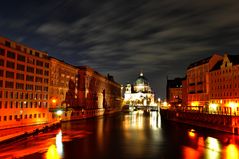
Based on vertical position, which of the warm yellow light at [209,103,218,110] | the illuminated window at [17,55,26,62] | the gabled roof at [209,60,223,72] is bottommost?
Answer: the warm yellow light at [209,103,218,110]

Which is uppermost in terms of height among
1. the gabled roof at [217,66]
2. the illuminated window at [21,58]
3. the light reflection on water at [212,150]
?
the gabled roof at [217,66]

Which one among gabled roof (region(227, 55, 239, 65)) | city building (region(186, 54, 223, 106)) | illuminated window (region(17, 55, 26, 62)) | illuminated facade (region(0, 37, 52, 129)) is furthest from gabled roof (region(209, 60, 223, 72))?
illuminated window (region(17, 55, 26, 62))

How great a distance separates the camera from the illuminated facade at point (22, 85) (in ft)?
265

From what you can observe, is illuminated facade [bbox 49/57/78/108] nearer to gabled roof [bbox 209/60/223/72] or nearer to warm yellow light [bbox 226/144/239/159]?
gabled roof [bbox 209/60/223/72]

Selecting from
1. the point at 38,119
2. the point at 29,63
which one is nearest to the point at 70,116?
the point at 38,119

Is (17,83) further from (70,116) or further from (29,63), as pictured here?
(70,116)

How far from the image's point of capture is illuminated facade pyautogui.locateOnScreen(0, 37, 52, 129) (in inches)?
3177

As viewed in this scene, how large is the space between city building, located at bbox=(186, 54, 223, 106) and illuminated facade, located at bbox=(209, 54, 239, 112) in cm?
393

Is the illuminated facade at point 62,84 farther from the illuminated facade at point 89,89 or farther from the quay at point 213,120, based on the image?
the quay at point 213,120

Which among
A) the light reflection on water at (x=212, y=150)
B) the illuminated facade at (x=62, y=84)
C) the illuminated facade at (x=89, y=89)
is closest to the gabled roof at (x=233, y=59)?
the light reflection on water at (x=212, y=150)

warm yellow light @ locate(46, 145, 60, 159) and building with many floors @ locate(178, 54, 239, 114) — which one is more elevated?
building with many floors @ locate(178, 54, 239, 114)

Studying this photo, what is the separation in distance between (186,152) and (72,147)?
21573 millimetres

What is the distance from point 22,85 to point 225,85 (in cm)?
6927

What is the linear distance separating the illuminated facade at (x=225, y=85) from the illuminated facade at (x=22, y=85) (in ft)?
197
